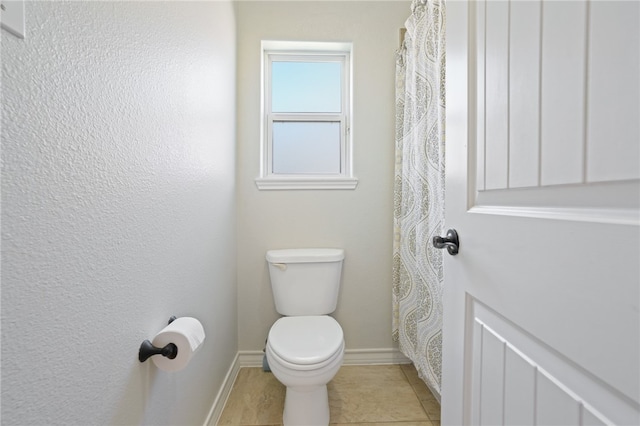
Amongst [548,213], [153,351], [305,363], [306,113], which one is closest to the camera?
[548,213]

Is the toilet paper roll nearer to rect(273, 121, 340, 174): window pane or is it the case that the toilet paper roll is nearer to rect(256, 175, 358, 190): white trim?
rect(256, 175, 358, 190): white trim

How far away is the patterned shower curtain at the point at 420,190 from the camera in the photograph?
4.11 feet

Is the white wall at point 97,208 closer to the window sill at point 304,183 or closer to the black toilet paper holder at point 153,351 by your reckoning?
the black toilet paper holder at point 153,351

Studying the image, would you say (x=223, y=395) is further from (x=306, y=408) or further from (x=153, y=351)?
(x=153, y=351)

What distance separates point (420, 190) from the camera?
143 cm

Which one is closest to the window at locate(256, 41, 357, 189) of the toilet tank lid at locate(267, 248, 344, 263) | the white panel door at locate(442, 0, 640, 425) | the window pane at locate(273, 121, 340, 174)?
the window pane at locate(273, 121, 340, 174)

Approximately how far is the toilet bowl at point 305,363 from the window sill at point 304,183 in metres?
0.79

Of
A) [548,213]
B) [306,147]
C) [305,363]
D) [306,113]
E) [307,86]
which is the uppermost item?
[307,86]

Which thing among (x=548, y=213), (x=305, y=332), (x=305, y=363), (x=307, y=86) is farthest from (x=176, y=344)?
(x=307, y=86)

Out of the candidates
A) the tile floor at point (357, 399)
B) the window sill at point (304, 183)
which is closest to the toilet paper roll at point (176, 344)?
the tile floor at point (357, 399)

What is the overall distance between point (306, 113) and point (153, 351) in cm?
159

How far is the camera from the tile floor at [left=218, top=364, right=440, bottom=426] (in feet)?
4.33

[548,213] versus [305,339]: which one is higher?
[548,213]

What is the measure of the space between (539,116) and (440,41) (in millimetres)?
931
